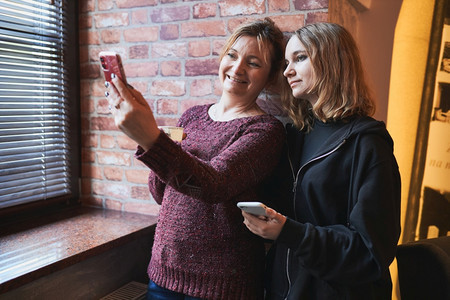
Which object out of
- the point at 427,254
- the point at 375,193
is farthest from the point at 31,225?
the point at 427,254

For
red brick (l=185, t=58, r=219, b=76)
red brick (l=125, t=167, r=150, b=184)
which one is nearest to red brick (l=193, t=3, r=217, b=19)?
red brick (l=185, t=58, r=219, b=76)

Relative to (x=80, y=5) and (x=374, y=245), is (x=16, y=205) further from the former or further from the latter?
(x=374, y=245)

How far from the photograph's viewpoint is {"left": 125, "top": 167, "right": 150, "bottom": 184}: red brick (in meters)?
2.07

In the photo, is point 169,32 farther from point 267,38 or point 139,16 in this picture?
point 267,38

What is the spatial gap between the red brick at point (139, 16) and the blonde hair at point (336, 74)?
0.97m

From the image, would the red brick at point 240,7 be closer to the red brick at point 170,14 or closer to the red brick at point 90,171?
the red brick at point 170,14

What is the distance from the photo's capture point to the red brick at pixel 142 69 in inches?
79.0

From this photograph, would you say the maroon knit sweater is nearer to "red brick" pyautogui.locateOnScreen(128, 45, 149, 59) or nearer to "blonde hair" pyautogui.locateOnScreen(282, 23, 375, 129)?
"blonde hair" pyautogui.locateOnScreen(282, 23, 375, 129)

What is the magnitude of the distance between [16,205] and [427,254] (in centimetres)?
183

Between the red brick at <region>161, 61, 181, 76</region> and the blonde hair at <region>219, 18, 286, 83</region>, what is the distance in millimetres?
390

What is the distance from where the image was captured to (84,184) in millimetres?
2250

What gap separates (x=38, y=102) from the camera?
1.95m

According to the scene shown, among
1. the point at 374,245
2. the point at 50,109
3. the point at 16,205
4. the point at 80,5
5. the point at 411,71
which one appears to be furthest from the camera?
the point at 411,71

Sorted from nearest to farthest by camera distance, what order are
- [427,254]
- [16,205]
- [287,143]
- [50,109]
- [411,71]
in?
[427,254], [287,143], [16,205], [50,109], [411,71]
